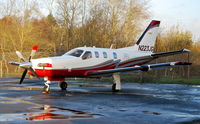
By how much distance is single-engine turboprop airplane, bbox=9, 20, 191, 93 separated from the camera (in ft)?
58.0

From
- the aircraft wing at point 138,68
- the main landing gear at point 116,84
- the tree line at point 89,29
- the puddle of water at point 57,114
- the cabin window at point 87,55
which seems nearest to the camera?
the puddle of water at point 57,114

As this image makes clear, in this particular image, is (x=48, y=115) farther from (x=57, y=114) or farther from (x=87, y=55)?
(x=87, y=55)

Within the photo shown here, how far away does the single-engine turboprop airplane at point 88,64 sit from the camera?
58.0 ft

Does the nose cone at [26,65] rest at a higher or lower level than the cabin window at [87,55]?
lower

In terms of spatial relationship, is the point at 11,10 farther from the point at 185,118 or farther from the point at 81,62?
the point at 185,118

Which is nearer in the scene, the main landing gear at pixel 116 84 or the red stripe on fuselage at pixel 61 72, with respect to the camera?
the red stripe on fuselage at pixel 61 72

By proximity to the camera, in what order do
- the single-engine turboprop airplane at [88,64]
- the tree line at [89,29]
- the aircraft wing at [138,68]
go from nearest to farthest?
1. the single-engine turboprop airplane at [88,64]
2. the aircraft wing at [138,68]
3. the tree line at [89,29]

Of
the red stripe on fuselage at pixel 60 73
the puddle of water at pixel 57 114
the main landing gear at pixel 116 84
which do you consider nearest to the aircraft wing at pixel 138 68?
the red stripe on fuselage at pixel 60 73

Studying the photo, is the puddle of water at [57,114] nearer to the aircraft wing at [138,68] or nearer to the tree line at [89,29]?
the aircraft wing at [138,68]

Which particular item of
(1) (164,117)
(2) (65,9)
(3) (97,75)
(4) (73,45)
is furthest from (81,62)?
(2) (65,9)

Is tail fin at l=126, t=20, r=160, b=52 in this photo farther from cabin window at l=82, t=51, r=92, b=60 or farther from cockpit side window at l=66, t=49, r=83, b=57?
cockpit side window at l=66, t=49, r=83, b=57

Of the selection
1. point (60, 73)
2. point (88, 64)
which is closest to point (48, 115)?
point (60, 73)

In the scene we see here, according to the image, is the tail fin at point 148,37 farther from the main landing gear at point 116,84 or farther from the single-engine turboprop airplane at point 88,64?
the main landing gear at point 116,84

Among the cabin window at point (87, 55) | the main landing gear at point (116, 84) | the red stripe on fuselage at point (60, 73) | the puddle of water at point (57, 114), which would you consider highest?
the cabin window at point (87, 55)
